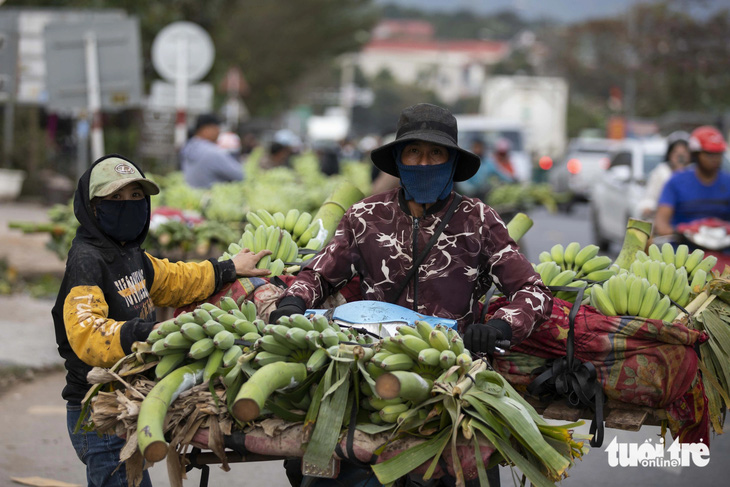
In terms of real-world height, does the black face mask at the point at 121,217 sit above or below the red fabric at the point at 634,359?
above

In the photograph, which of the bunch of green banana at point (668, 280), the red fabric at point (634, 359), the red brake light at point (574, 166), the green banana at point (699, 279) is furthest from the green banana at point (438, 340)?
the red brake light at point (574, 166)

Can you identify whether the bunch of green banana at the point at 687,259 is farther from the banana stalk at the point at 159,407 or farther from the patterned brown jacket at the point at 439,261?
the banana stalk at the point at 159,407

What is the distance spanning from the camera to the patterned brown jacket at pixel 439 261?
369 cm

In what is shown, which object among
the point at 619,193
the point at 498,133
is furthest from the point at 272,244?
the point at 498,133

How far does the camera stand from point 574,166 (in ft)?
89.7

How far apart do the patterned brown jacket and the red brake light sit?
78.7ft

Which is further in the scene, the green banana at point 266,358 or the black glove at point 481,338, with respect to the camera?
the black glove at point 481,338

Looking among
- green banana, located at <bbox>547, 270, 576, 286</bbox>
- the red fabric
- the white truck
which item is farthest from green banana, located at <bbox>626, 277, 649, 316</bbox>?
the white truck

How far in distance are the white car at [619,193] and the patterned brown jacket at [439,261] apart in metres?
11.1

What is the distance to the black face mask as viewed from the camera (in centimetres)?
355

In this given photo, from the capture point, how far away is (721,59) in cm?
4253

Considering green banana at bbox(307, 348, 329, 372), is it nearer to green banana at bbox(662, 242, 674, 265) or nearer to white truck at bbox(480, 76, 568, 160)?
green banana at bbox(662, 242, 674, 265)

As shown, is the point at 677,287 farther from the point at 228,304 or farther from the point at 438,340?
the point at 228,304

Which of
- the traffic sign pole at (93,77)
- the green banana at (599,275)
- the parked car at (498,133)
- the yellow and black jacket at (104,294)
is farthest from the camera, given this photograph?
the parked car at (498,133)
